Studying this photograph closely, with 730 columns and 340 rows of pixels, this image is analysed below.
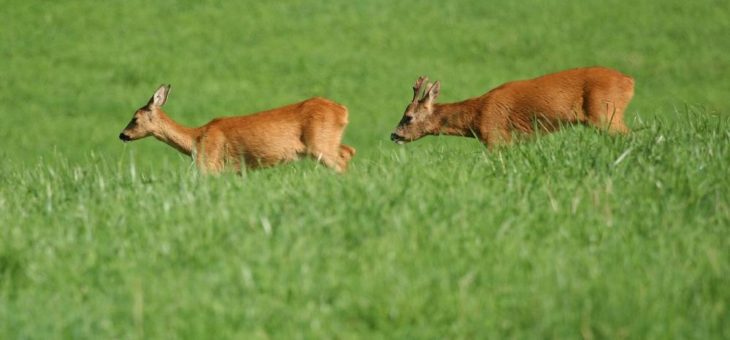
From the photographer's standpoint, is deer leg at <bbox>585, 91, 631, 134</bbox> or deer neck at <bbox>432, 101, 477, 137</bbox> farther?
deer neck at <bbox>432, 101, 477, 137</bbox>

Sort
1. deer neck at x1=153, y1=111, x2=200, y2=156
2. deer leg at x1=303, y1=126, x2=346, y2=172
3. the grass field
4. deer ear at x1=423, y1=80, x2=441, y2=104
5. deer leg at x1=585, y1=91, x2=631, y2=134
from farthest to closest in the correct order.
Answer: deer neck at x1=153, y1=111, x2=200, y2=156 → deer ear at x1=423, y1=80, x2=441, y2=104 → deer leg at x1=303, y1=126, x2=346, y2=172 → deer leg at x1=585, y1=91, x2=631, y2=134 → the grass field

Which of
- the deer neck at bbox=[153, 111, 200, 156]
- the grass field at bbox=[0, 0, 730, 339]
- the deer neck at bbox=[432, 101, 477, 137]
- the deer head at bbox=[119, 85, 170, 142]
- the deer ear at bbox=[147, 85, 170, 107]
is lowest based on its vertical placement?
the grass field at bbox=[0, 0, 730, 339]

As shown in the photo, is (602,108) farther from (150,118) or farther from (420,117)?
(150,118)

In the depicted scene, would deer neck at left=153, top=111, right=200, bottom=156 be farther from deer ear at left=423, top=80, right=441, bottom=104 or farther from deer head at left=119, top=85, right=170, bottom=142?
deer ear at left=423, top=80, right=441, bottom=104

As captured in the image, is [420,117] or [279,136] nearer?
[279,136]

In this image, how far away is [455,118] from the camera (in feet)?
34.3

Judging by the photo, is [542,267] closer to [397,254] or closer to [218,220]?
[397,254]

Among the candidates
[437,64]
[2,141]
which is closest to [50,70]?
[2,141]

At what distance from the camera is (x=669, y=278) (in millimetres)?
4586

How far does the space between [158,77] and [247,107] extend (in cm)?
261

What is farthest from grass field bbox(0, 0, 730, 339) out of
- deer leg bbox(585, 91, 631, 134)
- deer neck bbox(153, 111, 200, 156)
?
deer neck bbox(153, 111, 200, 156)

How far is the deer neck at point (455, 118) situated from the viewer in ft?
33.8

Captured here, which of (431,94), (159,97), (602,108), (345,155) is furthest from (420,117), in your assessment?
(159,97)

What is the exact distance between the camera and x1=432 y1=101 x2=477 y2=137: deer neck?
10.3 m
